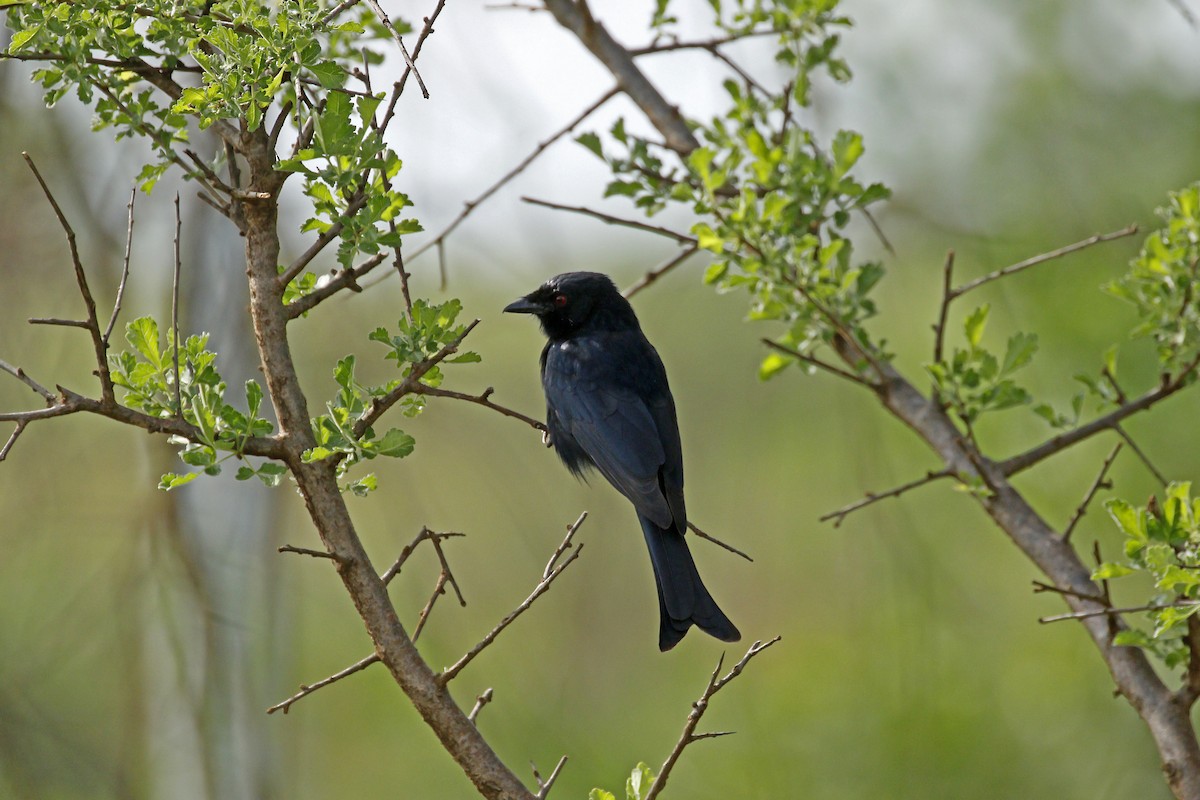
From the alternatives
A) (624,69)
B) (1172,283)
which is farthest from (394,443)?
(624,69)

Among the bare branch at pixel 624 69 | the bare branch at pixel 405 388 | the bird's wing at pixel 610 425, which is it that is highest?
the bare branch at pixel 624 69

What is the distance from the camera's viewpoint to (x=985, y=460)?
325 centimetres

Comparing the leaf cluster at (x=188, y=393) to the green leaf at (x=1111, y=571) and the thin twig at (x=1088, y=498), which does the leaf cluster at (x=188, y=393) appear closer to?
the green leaf at (x=1111, y=571)

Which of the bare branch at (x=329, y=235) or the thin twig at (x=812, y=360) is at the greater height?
the thin twig at (x=812, y=360)

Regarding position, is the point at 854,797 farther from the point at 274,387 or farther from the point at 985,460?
the point at 274,387

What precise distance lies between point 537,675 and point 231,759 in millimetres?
1634

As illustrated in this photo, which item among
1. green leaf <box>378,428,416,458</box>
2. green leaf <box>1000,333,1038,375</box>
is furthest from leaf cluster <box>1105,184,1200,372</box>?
green leaf <box>378,428,416,458</box>

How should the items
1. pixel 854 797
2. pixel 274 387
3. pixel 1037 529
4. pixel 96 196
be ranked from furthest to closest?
pixel 854 797, pixel 96 196, pixel 1037 529, pixel 274 387

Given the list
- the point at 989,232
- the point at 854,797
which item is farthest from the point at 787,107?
the point at 854,797

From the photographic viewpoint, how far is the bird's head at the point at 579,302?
491 centimetres

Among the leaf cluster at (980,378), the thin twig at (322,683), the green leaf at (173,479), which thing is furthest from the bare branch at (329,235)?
the leaf cluster at (980,378)

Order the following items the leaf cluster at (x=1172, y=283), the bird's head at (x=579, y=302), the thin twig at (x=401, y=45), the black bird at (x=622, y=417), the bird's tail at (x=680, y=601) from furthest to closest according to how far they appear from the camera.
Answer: the bird's head at (x=579, y=302) → the black bird at (x=622, y=417) → the bird's tail at (x=680, y=601) → the leaf cluster at (x=1172, y=283) → the thin twig at (x=401, y=45)

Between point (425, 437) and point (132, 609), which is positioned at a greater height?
point (425, 437)

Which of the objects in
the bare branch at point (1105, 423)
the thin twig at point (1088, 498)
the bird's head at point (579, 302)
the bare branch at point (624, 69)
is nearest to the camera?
the thin twig at point (1088, 498)
